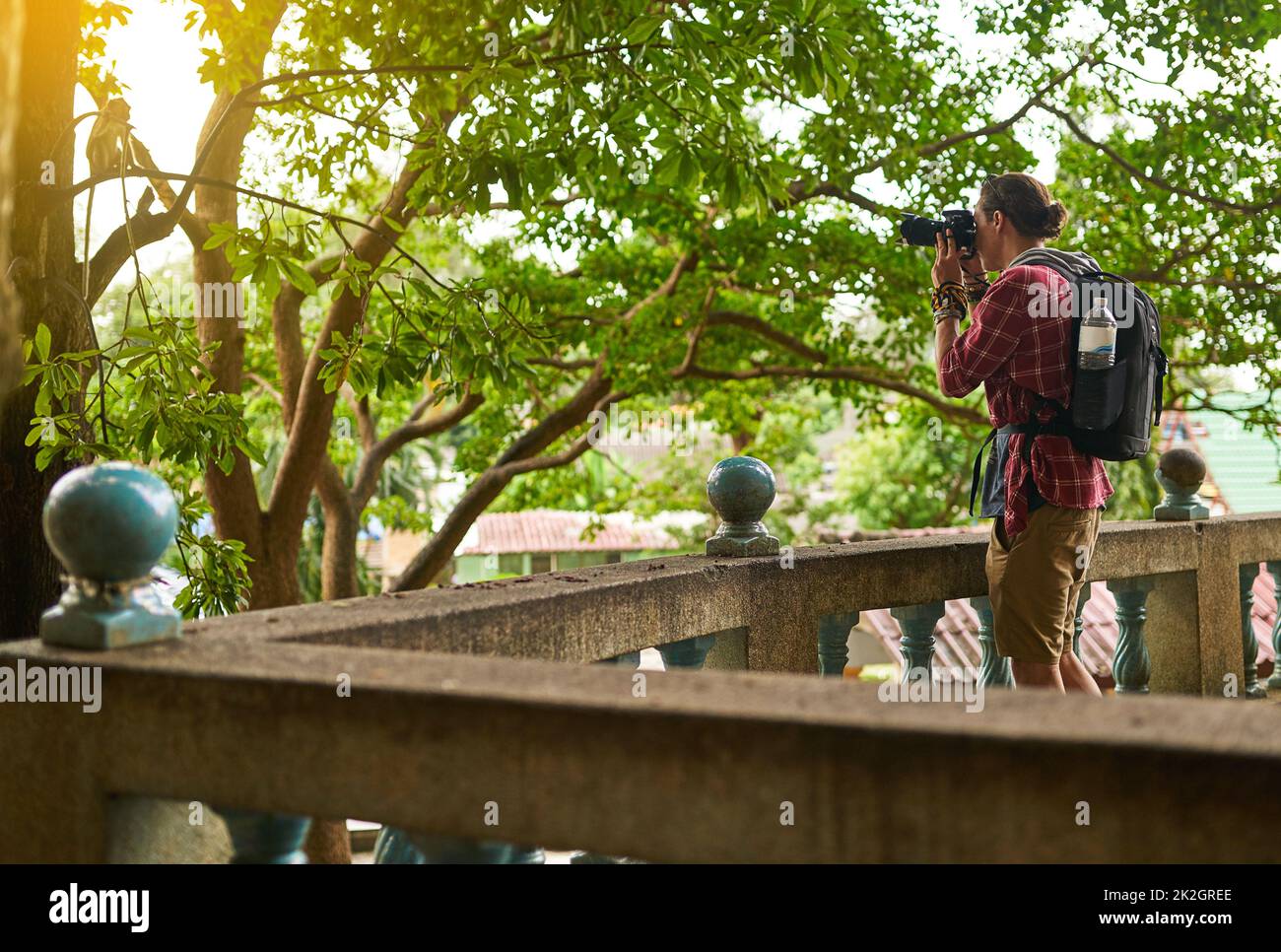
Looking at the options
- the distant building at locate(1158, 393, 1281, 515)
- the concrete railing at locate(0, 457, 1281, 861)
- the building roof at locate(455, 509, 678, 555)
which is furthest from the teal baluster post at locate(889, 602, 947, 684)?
the building roof at locate(455, 509, 678, 555)

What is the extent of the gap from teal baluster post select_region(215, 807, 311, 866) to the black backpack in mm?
2291

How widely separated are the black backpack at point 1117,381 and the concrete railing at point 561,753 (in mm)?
1683

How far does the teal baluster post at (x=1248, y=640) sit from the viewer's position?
5.24 metres

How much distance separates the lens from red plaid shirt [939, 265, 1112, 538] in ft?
11.1

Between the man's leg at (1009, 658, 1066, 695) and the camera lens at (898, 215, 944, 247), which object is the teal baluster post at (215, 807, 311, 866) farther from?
the camera lens at (898, 215, 944, 247)

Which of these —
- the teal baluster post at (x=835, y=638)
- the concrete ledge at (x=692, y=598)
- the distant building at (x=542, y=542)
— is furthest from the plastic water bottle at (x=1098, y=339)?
the distant building at (x=542, y=542)

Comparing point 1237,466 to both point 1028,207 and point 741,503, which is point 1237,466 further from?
point 741,503

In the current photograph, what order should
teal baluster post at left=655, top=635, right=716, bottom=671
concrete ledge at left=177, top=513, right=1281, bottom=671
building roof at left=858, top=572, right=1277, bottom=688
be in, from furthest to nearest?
building roof at left=858, top=572, right=1277, bottom=688 < teal baluster post at left=655, top=635, right=716, bottom=671 < concrete ledge at left=177, top=513, right=1281, bottom=671

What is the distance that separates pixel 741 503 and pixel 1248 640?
2.76 meters

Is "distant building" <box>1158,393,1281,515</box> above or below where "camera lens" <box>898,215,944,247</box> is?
above

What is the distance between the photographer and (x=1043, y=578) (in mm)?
3553

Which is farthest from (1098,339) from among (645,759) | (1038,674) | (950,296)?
(645,759)
